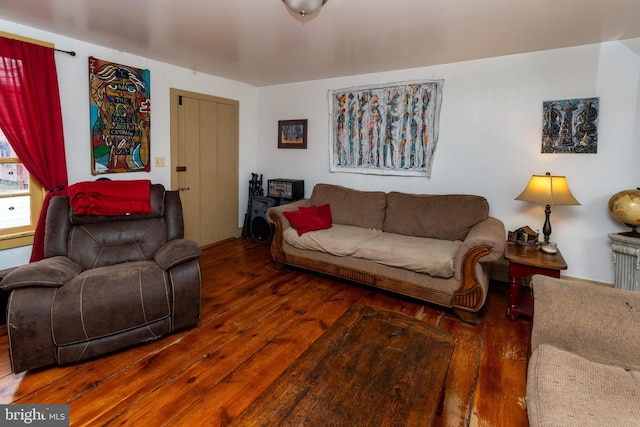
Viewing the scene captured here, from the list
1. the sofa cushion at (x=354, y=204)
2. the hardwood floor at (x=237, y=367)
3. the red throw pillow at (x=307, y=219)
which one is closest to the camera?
the hardwood floor at (x=237, y=367)

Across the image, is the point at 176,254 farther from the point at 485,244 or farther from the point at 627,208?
the point at 627,208

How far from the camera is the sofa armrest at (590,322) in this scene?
1.46 metres

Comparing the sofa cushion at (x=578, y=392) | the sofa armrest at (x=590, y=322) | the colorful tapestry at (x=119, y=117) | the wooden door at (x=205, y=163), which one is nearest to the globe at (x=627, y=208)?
the sofa armrest at (x=590, y=322)

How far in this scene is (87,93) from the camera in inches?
125

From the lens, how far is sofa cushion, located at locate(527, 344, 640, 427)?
1.10 meters

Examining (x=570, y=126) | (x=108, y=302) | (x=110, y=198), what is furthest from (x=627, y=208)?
(x=110, y=198)

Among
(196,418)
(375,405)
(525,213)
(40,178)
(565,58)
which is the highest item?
(565,58)

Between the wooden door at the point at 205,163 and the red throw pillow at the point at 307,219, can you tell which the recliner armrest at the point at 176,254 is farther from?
the wooden door at the point at 205,163

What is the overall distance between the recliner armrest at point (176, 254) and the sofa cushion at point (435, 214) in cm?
205

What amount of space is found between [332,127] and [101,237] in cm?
286

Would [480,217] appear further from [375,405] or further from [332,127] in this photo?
[375,405]

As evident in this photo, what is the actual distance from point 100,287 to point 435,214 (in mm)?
2874

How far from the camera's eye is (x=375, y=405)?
1226mm

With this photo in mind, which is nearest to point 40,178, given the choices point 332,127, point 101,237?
point 101,237
